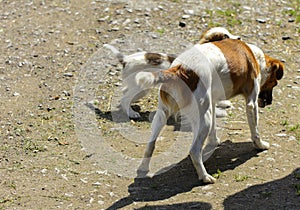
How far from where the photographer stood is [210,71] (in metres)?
6.38

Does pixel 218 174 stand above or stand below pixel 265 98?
below

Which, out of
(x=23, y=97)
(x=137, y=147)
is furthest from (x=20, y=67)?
(x=137, y=147)

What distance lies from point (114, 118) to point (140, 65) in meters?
0.83

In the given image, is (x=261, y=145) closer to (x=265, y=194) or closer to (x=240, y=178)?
(x=240, y=178)

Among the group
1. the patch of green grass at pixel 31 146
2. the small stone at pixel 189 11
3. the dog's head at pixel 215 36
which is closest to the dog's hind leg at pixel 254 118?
the dog's head at pixel 215 36

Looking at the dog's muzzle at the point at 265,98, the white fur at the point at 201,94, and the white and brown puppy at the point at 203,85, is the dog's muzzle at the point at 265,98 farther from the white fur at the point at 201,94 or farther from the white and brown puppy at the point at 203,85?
the white fur at the point at 201,94

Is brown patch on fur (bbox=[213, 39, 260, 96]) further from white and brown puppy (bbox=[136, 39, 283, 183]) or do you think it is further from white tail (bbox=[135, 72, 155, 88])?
white tail (bbox=[135, 72, 155, 88])

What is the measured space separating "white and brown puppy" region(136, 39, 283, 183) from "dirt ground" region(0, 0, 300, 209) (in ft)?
1.16

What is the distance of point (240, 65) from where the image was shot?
263 inches

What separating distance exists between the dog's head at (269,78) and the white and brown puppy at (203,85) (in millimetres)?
277

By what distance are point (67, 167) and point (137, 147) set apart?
3.25 feet

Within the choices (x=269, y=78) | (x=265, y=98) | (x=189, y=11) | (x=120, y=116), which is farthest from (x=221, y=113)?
(x=189, y=11)

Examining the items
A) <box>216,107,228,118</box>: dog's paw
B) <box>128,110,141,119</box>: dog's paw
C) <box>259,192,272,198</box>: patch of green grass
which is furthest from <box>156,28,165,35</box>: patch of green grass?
<box>259,192,272,198</box>: patch of green grass

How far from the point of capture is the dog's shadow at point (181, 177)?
632cm
